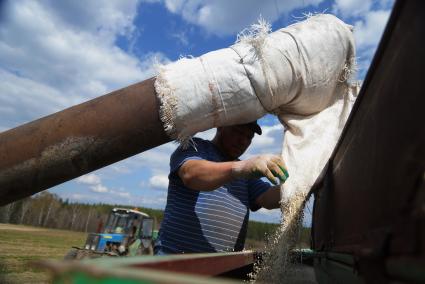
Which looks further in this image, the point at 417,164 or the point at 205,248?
the point at 205,248

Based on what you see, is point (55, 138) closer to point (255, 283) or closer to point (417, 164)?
point (255, 283)

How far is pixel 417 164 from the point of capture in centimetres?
104

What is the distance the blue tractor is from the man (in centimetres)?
1099

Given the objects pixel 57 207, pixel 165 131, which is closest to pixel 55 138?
pixel 165 131

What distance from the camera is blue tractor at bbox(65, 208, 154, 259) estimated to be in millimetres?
13758

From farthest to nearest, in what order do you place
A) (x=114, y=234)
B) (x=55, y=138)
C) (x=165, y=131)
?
1. (x=114, y=234)
2. (x=165, y=131)
3. (x=55, y=138)

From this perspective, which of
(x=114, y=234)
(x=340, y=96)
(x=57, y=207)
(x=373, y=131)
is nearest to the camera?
(x=373, y=131)

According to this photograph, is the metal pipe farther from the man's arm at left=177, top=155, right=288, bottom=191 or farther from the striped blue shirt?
the striped blue shirt

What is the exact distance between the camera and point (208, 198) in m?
2.76

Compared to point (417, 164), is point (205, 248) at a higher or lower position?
lower

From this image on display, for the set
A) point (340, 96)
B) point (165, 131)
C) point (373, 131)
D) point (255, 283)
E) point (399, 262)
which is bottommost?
point (255, 283)

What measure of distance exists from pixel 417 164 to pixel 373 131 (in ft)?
1.51

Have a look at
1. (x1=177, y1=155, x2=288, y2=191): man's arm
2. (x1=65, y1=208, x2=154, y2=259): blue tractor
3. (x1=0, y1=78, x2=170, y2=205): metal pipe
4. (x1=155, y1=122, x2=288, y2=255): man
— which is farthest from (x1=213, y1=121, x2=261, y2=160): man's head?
(x1=65, y1=208, x2=154, y2=259): blue tractor

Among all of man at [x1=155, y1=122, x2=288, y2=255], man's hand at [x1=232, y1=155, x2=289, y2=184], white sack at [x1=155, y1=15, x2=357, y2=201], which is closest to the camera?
man's hand at [x1=232, y1=155, x2=289, y2=184]
